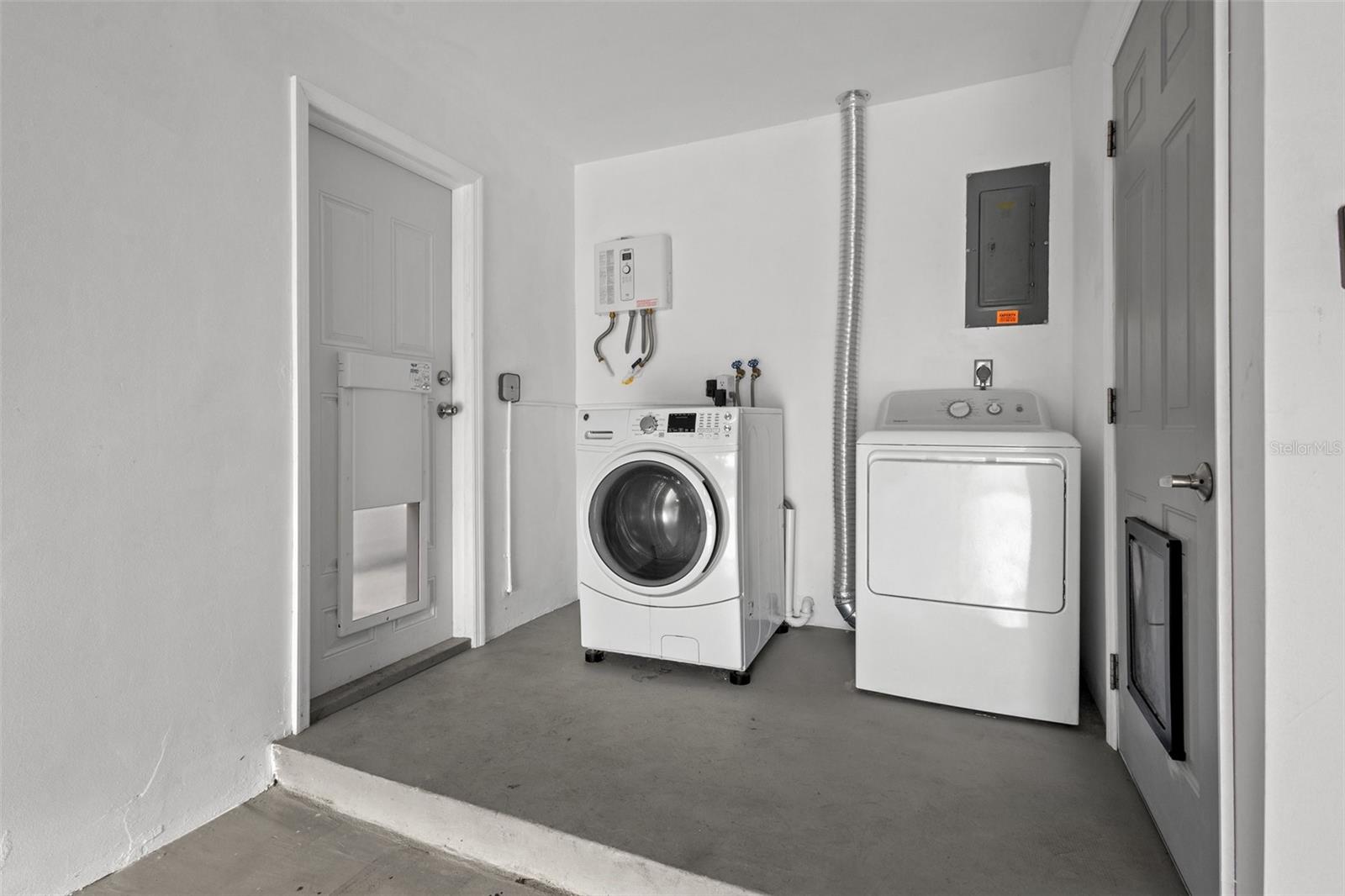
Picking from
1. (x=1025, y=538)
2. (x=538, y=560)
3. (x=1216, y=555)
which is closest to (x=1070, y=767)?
(x=1025, y=538)

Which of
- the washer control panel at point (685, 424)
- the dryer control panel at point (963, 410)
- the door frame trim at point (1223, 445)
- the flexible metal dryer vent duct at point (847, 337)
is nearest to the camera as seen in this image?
the door frame trim at point (1223, 445)

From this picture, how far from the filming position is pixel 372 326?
2.34 metres

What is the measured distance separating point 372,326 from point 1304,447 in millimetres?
2504

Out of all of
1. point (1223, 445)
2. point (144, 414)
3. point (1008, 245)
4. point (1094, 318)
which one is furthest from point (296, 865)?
point (1008, 245)

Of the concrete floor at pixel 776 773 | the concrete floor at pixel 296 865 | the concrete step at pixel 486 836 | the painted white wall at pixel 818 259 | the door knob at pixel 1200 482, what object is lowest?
the concrete floor at pixel 296 865

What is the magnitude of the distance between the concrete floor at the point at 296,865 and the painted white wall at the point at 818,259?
1915 mm

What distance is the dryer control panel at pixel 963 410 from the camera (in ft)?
8.10

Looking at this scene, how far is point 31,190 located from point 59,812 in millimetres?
1352

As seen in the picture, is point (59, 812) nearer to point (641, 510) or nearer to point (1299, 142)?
point (641, 510)

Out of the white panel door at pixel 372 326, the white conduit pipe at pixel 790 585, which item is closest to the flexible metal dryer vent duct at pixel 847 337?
the white conduit pipe at pixel 790 585

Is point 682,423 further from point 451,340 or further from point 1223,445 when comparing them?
point 1223,445

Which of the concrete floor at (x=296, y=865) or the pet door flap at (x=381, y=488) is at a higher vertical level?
the pet door flap at (x=381, y=488)

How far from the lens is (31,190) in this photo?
4.49 feet

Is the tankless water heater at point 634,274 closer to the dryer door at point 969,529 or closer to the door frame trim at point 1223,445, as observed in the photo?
the dryer door at point 969,529
